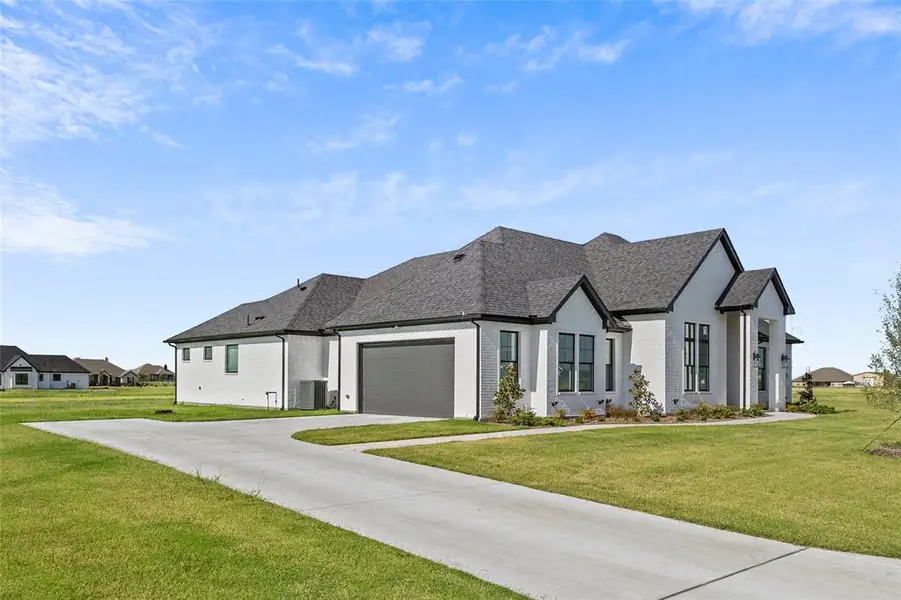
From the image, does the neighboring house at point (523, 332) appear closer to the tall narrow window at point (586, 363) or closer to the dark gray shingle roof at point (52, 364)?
the tall narrow window at point (586, 363)

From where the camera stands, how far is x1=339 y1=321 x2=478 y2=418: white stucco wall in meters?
24.0

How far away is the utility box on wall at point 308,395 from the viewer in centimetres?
3105

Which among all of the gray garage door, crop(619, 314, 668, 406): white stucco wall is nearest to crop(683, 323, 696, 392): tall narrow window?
crop(619, 314, 668, 406): white stucco wall

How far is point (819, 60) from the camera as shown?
15.9 metres

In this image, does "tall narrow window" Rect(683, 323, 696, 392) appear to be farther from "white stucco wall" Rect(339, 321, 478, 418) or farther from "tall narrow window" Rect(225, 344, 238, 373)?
"tall narrow window" Rect(225, 344, 238, 373)

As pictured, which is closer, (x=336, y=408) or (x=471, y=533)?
(x=471, y=533)

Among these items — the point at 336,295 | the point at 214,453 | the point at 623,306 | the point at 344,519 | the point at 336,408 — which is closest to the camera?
the point at 344,519

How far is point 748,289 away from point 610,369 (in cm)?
770

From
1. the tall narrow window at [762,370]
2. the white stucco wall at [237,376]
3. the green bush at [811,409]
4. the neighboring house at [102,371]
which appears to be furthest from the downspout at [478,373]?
the neighboring house at [102,371]

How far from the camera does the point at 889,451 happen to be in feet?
52.7

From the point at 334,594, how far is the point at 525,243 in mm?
26624

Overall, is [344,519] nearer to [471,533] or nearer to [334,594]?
[471,533]

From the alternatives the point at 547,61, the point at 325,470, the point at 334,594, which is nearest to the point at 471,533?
Answer: the point at 334,594

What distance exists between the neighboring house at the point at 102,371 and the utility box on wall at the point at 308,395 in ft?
308
